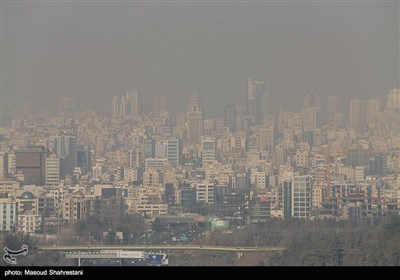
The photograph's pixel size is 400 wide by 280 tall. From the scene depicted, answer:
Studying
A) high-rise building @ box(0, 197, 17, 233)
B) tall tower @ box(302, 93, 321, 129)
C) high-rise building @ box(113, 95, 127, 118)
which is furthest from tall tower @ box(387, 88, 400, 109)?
high-rise building @ box(0, 197, 17, 233)

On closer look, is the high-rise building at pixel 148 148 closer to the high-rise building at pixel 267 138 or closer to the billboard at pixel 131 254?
the high-rise building at pixel 267 138

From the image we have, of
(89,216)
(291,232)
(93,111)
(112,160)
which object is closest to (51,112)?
(93,111)

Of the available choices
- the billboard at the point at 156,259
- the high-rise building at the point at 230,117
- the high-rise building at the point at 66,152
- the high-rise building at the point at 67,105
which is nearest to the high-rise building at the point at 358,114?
the high-rise building at the point at 230,117

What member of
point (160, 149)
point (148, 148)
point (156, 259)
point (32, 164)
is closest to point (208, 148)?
point (160, 149)

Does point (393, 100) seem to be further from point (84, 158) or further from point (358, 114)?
point (84, 158)

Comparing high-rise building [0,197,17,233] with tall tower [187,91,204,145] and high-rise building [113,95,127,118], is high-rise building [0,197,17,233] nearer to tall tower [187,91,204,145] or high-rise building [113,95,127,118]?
tall tower [187,91,204,145]

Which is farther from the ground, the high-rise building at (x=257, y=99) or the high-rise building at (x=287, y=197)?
the high-rise building at (x=257, y=99)
